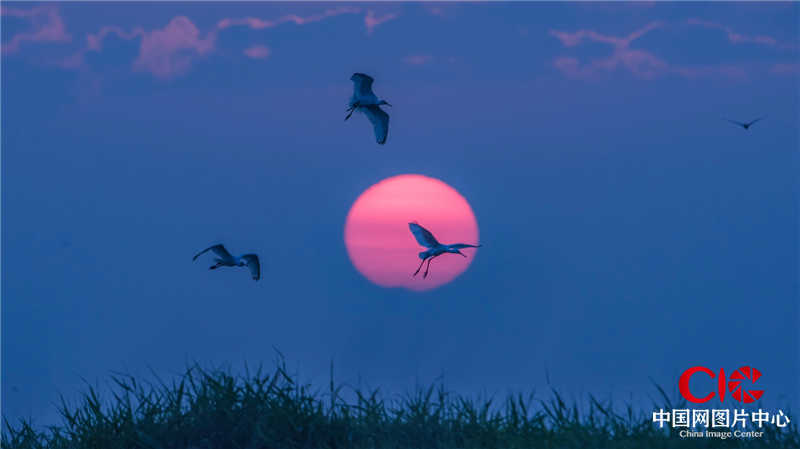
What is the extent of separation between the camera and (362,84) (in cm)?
1350

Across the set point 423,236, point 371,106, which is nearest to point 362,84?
point 371,106

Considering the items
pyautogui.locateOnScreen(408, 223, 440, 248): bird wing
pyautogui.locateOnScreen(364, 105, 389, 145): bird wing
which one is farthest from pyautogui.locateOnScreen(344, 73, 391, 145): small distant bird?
pyautogui.locateOnScreen(408, 223, 440, 248): bird wing

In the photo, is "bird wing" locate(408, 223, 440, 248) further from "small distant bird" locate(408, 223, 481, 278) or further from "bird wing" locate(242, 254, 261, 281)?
"bird wing" locate(242, 254, 261, 281)

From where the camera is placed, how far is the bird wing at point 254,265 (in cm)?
1280

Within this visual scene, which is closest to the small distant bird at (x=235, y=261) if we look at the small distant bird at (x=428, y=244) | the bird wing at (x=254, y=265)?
the bird wing at (x=254, y=265)

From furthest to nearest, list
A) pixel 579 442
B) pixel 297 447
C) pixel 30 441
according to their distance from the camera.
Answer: pixel 30 441
pixel 297 447
pixel 579 442

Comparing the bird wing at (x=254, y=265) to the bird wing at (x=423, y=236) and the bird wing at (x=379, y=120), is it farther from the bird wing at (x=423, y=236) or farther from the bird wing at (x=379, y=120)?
the bird wing at (x=379, y=120)

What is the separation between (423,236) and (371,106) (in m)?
2.82

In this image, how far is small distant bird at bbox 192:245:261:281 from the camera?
1207 centimetres

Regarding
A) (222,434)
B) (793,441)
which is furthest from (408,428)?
(793,441)

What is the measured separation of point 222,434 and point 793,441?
5.80 meters

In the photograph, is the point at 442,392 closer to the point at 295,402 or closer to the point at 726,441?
the point at 295,402

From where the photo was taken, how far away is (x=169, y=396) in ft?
33.4

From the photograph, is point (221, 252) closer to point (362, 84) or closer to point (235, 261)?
point (235, 261)
